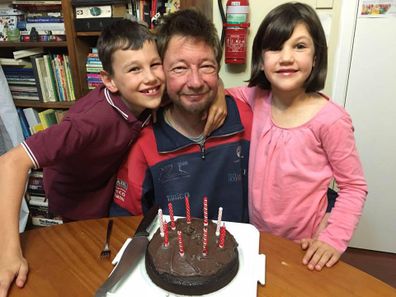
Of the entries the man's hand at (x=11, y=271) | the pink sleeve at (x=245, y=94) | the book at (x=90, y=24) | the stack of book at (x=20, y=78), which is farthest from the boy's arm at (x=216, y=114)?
the stack of book at (x=20, y=78)

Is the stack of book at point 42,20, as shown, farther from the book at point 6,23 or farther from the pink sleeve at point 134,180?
the pink sleeve at point 134,180

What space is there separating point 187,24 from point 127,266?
33.9 inches

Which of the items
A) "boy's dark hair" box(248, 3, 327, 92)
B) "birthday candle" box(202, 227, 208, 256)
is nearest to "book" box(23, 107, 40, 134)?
"boy's dark hair" box(248, 3, 327, 92)

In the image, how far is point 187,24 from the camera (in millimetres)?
1257

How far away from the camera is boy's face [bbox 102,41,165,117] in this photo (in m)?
1.23

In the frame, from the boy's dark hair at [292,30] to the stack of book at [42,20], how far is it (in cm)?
141

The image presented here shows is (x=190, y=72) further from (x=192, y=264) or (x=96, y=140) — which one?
(x=192, y=264)

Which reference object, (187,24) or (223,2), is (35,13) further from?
(187,24)

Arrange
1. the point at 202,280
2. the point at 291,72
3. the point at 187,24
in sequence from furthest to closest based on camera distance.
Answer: the point at 187,24
the point at 291,72
the point at 202,280

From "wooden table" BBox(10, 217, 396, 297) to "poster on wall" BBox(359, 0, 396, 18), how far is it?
4.99 feet

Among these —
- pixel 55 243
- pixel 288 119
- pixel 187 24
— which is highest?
pixel 187 24

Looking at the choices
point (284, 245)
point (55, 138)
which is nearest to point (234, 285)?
point (284, 245)

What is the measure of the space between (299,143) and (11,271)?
3.09ft

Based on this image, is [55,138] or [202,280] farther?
[55,138]
